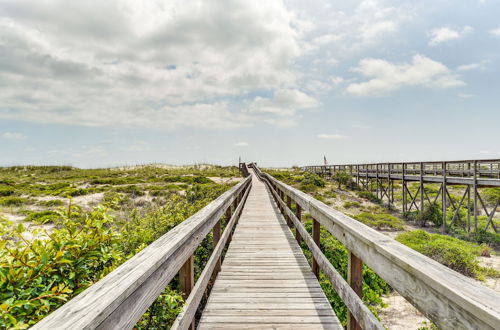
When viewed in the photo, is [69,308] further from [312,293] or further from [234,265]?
[234,265]

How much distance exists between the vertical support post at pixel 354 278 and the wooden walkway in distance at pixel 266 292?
527 mm

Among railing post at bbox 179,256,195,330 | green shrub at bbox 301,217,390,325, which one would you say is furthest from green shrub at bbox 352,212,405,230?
railing post at bbox 179,256,195,330

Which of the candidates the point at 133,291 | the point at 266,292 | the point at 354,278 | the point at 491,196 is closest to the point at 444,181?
the point at 491,196

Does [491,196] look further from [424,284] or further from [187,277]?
[187,277]

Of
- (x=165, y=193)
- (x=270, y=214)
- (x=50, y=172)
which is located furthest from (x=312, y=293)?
(x=50, y=172)

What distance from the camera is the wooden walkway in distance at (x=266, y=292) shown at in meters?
2.68

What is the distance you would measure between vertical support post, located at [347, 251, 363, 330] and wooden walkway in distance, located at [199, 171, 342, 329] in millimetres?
527

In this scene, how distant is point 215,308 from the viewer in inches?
116

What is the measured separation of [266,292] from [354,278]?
4.90 feet

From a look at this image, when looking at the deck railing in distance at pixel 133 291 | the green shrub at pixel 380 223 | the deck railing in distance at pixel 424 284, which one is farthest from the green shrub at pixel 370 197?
the deck railing in distance at pixel 133 291

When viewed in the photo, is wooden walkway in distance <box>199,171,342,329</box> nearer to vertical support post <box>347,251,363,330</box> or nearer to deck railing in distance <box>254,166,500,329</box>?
vertical support post <box>347,251,363,330</box>

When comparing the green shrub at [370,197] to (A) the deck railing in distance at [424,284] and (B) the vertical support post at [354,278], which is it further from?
(A) the deck railing in distance at [424,284]

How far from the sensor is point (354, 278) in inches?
85.7

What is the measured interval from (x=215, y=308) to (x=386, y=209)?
1948 cm
